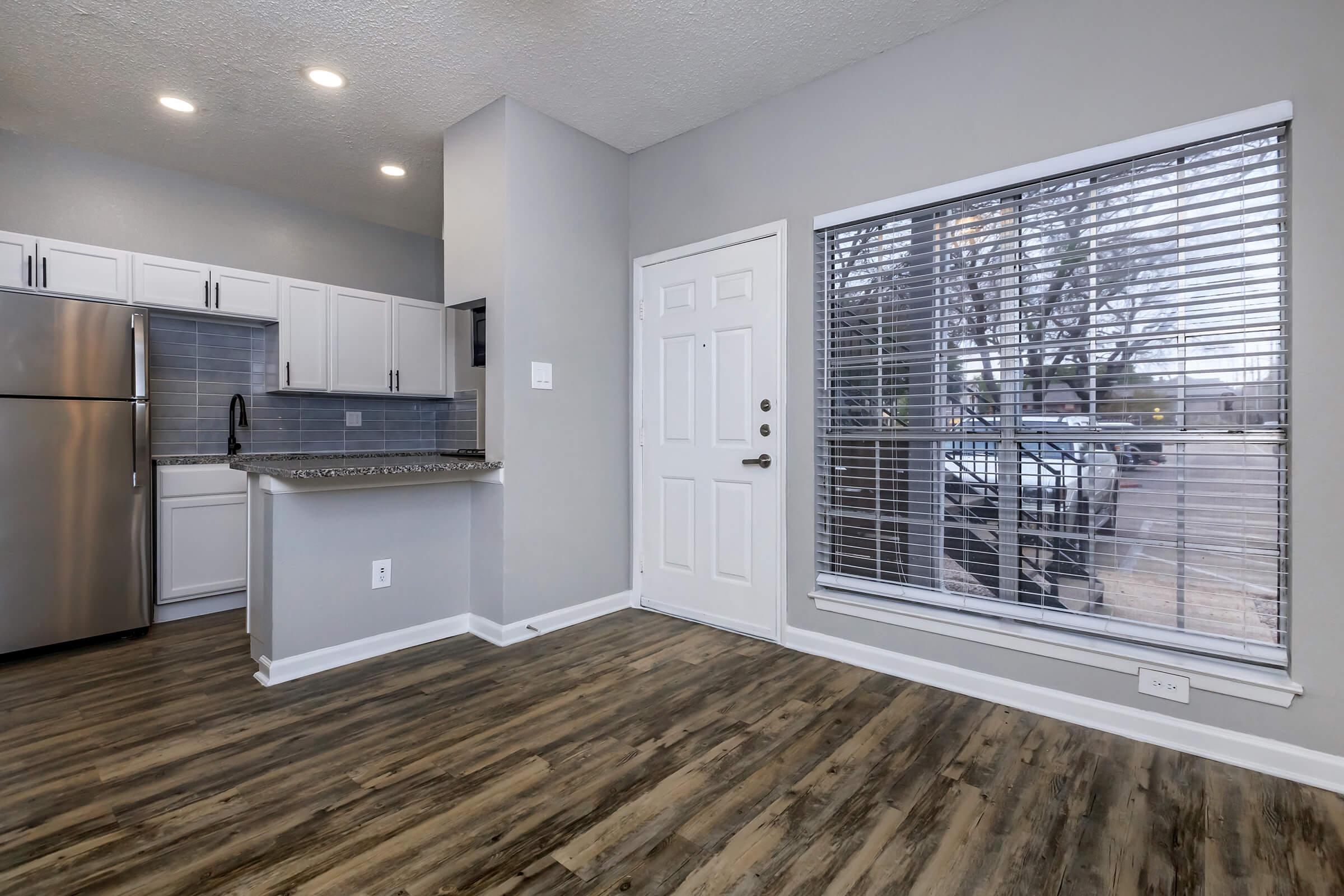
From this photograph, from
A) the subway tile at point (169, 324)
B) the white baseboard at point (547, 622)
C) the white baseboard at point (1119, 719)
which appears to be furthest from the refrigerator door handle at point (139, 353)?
the white baseboard at point (1119, 719)

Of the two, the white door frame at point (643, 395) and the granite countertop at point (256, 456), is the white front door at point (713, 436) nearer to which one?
the white door frame at point (643, 395)

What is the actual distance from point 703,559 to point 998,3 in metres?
2.67

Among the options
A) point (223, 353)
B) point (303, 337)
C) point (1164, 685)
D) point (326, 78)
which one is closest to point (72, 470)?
point (223, 353)

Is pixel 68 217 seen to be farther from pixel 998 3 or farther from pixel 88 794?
pixel 998 3

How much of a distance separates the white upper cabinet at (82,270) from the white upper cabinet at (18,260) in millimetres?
19

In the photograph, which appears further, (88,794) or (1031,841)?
(88,794)

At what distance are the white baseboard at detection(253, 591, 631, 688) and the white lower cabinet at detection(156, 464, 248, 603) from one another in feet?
3.47

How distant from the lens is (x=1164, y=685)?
6.93ft

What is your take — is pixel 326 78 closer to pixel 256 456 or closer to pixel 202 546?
pixel 256 456

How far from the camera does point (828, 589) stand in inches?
117

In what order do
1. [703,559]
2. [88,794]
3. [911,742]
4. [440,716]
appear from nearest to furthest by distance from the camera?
1. [88,794]
2. [911,742]
3. [440,716]
4. [703,559]

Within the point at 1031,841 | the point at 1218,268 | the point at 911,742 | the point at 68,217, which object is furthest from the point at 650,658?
the point at 68,217

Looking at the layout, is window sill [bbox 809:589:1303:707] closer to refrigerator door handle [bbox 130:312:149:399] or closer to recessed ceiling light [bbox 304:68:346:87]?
recessed ceiling light [bbox 304:68:346:87]

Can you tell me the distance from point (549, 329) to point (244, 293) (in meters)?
2.05
